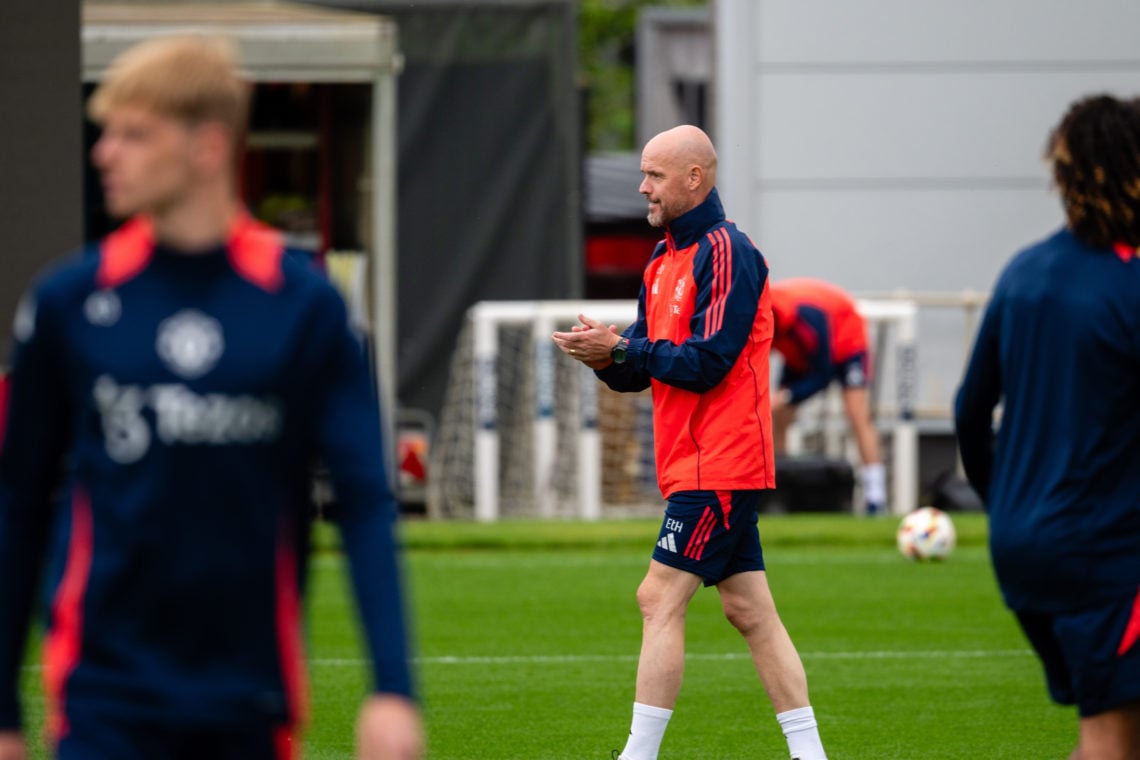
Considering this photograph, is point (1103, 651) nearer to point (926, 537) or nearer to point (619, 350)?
point (619, 350)

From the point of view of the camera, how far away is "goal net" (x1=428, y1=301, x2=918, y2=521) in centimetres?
1603

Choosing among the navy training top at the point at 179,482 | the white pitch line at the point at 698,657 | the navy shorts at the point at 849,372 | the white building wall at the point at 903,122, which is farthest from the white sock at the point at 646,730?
the white building wall at the point at 903,122

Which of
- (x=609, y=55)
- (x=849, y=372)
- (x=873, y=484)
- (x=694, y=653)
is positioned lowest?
(x=873, y=484)

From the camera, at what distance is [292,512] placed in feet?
10.4

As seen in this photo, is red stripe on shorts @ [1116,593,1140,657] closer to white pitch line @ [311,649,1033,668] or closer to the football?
white pitch line @ [311,649,1033,668]

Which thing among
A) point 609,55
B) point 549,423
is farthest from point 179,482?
point 609,55

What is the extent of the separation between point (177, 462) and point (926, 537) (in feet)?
34.6

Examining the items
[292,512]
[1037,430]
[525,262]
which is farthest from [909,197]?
[292,512]

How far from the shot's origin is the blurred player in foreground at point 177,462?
3.03 meters

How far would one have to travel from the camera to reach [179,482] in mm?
3049

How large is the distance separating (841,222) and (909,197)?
0.75 m

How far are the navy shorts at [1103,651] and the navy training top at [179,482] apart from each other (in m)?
1.62

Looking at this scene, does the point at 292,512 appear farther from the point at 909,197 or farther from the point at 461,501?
the point at 909,197

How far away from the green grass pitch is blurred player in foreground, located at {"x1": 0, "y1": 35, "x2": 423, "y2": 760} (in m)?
3.89
